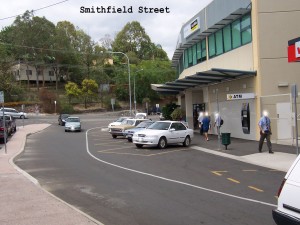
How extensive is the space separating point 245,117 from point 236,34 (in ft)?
17.7

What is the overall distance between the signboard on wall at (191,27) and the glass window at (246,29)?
24.6 ft

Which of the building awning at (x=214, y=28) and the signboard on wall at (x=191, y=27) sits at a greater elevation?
the signboard on wall at (x=191, y=27)

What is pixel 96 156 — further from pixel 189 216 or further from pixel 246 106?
pixel 189 216

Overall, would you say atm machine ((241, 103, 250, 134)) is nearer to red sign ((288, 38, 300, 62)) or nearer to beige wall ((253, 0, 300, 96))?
beige wall ((253, 0, 300, 96))

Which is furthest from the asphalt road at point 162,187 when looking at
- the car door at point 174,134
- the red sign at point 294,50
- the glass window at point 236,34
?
the glass window at point 236,34

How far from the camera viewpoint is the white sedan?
75.4 ft

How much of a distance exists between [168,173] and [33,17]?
74053 mm

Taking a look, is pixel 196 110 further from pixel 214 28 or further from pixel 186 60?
pixel 214 28

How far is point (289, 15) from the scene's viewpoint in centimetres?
2422

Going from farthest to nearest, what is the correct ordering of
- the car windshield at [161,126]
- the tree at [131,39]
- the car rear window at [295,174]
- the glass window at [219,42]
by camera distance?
the tree at [131,39], the glass window at [219,42], the car windshield at [161,126], the car rear window at [295,174]

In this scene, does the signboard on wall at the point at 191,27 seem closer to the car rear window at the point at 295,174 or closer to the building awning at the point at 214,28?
the building awning at the point at 214,28

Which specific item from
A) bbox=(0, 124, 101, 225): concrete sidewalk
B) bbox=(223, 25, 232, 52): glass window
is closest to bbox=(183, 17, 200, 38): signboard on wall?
bbox=(223, 25, 232, 52): glass window

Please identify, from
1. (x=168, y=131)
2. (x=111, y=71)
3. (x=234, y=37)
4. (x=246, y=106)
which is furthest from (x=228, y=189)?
(x=111, y=71)

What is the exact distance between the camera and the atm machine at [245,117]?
25.9m
